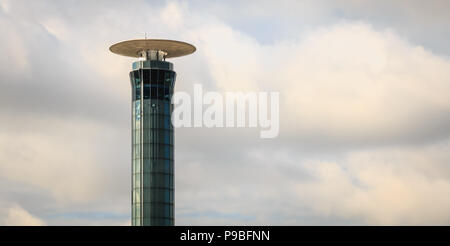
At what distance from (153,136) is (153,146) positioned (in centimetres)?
180

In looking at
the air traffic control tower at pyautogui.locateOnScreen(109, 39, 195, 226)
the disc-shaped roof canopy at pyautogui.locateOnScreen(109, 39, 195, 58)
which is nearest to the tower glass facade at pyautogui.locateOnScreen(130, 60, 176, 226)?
the air traffic control tower at pyautogui.locateOnScreen(109, 39, 195, 226)

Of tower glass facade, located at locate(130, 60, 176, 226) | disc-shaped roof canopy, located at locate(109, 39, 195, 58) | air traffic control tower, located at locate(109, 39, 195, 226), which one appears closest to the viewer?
disc-shaped roof canopy, located at locate(109, 39, 195, 58)

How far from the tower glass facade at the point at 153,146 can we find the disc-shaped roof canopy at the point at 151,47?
7.70ft

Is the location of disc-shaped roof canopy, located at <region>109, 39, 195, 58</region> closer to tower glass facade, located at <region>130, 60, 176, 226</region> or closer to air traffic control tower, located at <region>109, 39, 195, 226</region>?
air traffic control tower, located at <region>109, 39, 195, 226</region>

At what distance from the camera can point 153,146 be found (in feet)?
563

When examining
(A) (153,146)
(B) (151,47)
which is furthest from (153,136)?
(B) (151,47)

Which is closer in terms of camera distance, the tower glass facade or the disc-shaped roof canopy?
the disc-shaped roof canopy

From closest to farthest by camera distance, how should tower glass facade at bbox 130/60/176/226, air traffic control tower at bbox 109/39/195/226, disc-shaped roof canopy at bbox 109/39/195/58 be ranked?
disc-shaped roof canopy at bbox 109/39/195/58, air traffic control tower at bbox 109/39/195/226, tower glass facade at bbox 130/60/176/226

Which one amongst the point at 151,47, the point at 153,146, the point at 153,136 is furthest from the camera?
the point at 153,136

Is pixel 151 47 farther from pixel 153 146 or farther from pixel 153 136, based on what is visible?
pixel 153 146

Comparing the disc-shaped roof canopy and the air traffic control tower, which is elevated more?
the disc-shaped roof canopy

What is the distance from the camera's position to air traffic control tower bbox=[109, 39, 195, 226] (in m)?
171
